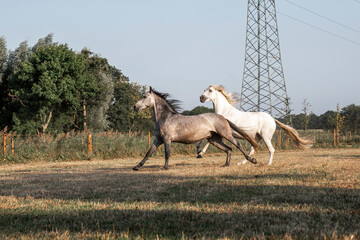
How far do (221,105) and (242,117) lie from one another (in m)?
0.85

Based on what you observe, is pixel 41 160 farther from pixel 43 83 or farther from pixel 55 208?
pixel 43 83

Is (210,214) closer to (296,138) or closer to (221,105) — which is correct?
(221,105)

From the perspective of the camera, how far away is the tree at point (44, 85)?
36594mm

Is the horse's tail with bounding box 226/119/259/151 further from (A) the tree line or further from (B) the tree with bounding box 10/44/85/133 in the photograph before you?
(B) the tree with bounding box 10/44/85/133

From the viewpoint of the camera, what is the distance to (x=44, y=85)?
118ft

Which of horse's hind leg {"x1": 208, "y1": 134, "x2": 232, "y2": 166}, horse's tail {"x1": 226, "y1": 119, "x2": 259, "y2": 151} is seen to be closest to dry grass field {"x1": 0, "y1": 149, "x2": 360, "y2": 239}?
horse's hind leg {"x1": 208, "y1": 134, "x2": 232, "y2": 166}

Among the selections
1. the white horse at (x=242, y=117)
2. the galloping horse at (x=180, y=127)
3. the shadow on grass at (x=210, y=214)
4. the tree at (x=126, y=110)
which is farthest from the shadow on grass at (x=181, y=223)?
the tree at (x=126, y=110)

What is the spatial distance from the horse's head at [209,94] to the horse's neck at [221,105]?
156mm

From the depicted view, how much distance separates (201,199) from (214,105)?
7.10m

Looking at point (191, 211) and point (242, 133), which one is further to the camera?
point (242, 133)

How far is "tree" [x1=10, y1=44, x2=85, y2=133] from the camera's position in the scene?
36594 millimetres

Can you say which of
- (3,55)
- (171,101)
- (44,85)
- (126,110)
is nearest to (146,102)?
(171,101)

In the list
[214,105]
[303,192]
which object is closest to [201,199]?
[303,192]

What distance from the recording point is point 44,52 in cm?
3794
